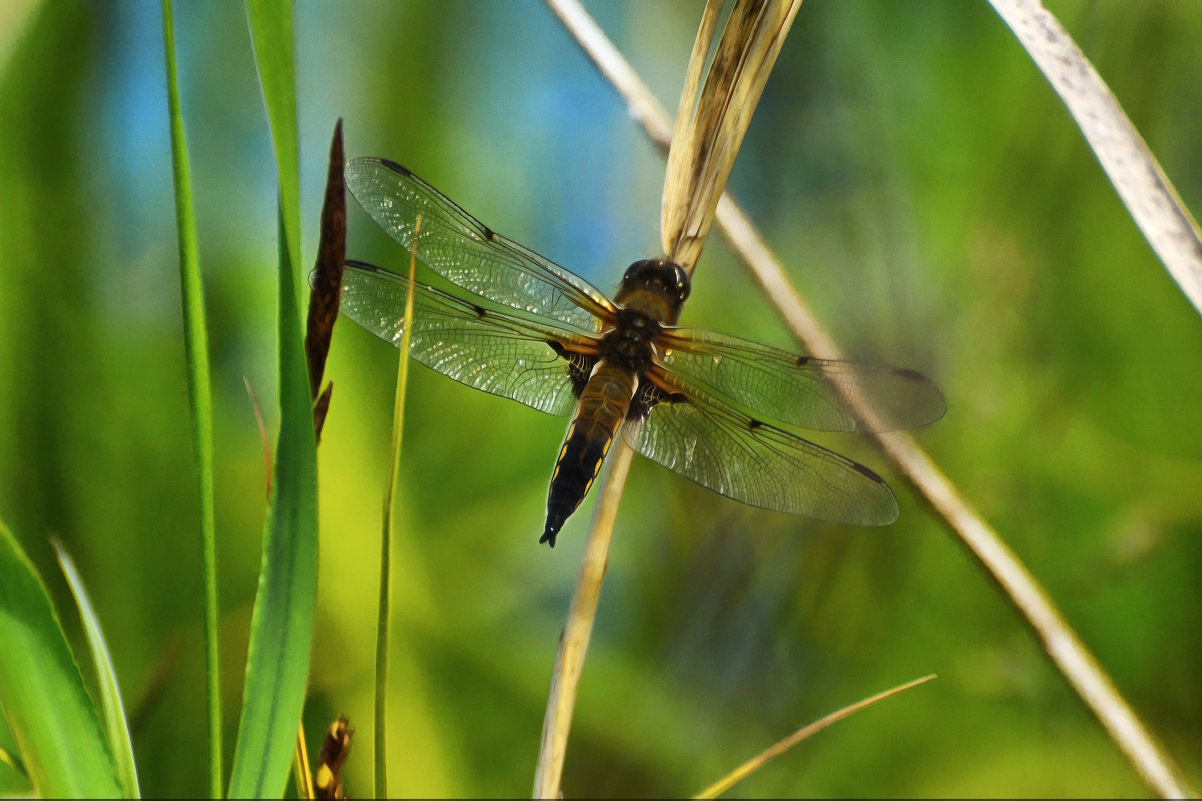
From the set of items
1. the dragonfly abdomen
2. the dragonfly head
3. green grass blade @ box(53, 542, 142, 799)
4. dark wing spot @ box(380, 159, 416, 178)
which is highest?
dark wing spot @ box(380, 159, 416, 178)

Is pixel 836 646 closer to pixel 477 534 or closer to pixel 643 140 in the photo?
pixel 477 534

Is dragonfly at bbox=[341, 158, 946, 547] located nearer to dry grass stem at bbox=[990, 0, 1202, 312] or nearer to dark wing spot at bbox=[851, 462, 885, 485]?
dark wing spot at bbox=[851, 462, 885, 485]

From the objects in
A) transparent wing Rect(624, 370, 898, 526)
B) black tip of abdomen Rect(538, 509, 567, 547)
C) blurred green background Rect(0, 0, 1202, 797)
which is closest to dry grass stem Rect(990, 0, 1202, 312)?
blurred green background Rect(0, 0, 1202, 797)

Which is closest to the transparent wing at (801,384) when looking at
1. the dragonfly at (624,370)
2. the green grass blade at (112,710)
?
the dragonfly at (624,370)

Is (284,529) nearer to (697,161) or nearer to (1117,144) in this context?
(697,161)

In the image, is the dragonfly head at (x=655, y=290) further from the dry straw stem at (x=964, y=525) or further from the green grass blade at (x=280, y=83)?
the green grass blade at (x=280, y=83)

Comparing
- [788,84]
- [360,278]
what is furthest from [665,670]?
[788,84]

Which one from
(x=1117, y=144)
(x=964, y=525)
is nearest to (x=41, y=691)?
→ (x=964, y=525)
